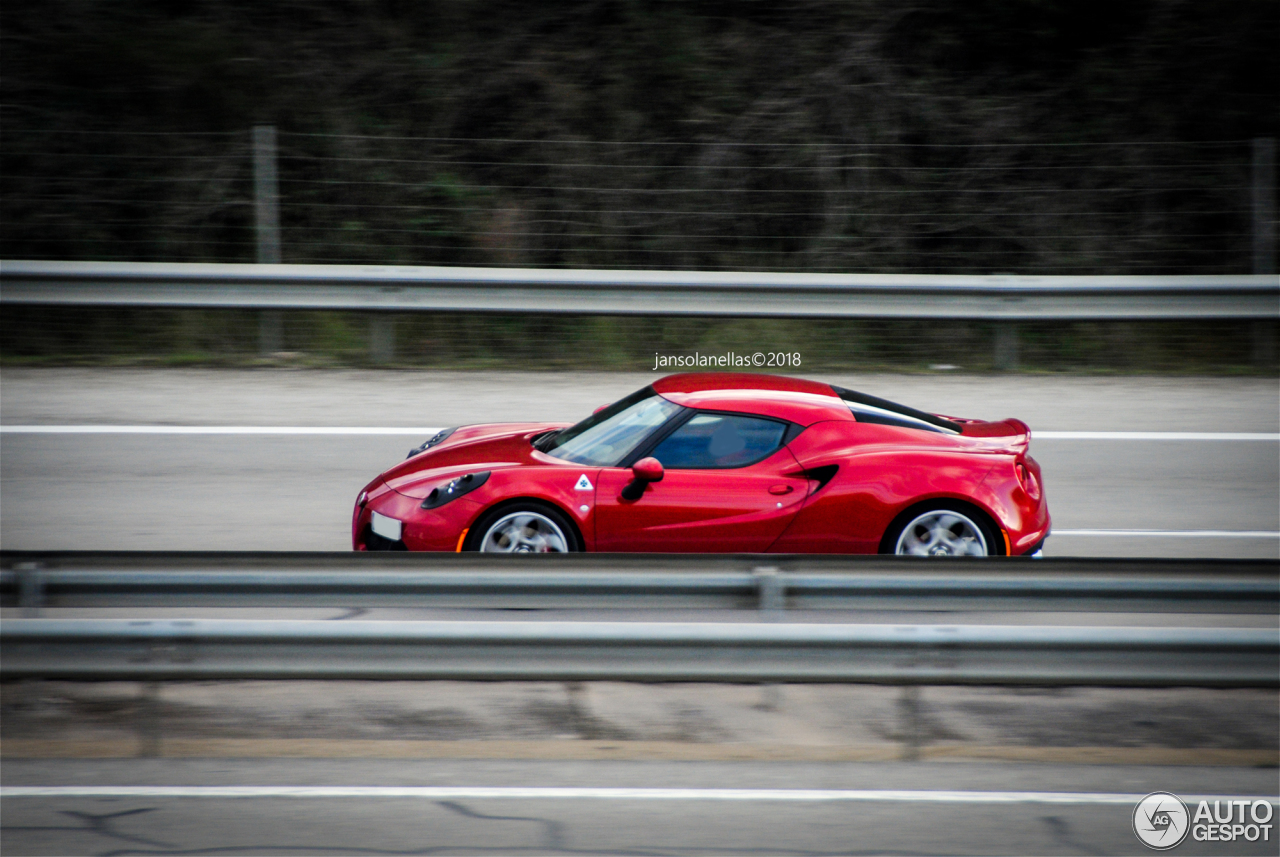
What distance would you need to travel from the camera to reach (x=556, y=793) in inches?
165

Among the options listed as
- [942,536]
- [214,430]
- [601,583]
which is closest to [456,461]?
[601,583]

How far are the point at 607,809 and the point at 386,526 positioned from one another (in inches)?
99.4

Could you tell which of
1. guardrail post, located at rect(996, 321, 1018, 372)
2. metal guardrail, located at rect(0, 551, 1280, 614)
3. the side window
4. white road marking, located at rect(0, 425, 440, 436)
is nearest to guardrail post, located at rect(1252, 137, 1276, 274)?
guardrail post, located at rect(996, 321, 1018, 372)

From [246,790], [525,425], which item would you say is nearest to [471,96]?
[525,425]

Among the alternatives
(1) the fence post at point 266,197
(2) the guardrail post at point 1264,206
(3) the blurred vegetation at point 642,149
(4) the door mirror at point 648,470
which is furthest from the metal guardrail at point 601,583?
(2) the guardrail post at point 1264,206

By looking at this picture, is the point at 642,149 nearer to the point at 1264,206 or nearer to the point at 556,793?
the point at 1264,206

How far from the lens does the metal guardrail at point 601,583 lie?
4.81 meters

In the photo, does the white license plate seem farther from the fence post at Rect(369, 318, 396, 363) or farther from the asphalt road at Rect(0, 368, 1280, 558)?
the fence post at Rect(369, 318, 396, 363)

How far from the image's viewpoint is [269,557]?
4.88 meters

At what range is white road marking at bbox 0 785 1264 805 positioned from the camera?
4.17 metres

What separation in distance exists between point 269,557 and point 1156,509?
18.7 ft

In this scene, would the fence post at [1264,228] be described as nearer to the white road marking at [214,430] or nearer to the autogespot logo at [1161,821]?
the white road marking at [214,430]

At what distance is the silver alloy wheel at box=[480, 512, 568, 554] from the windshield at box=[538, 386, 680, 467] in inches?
15.8

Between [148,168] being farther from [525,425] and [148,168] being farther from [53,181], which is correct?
[525,425]
